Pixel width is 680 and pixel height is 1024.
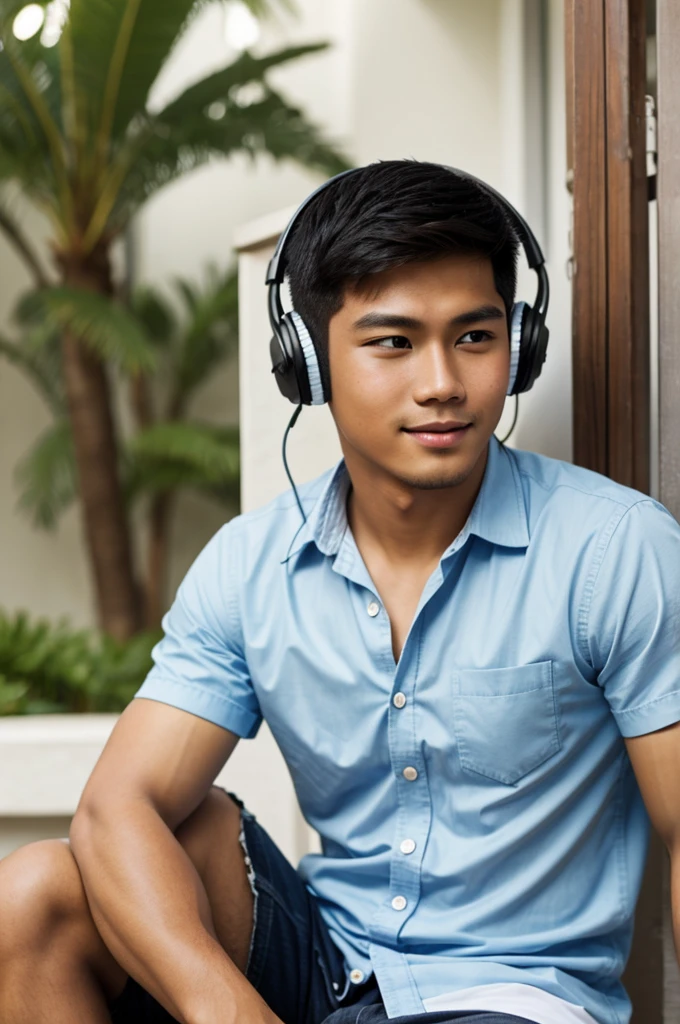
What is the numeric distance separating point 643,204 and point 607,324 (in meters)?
0.20

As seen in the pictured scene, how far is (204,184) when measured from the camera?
683 centimetres

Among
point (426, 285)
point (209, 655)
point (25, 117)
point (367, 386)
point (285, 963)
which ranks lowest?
point (285, 963)

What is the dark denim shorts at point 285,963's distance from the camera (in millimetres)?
1584

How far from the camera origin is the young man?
1.44 metres

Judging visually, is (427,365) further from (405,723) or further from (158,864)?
(158,864)

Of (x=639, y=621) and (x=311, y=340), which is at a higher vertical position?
(x=311, y=340)

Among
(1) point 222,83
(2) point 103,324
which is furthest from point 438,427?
(1) point 222,83

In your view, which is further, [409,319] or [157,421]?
[157,421]

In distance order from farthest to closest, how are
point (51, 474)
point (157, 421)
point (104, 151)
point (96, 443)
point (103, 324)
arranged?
point (157, 421)
point (51, 474)
point (96, 443)
point (104, 151)
point (103, 324)

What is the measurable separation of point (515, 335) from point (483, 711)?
0.50 meters

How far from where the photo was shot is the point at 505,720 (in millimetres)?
1471

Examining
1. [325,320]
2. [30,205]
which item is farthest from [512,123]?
[30,205]

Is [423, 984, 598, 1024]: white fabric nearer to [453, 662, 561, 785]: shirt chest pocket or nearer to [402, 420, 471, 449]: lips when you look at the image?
[453, 662, 561, 785]: shirt chest pocket

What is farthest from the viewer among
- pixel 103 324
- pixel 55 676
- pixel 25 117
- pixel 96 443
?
pixel 96 443
